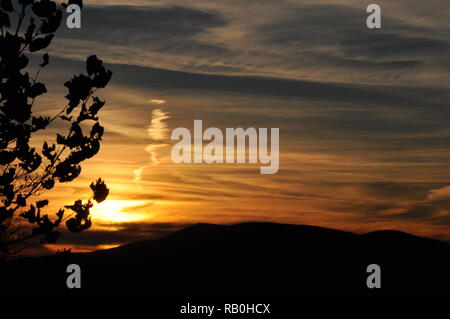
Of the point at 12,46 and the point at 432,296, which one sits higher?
the point at 12,46

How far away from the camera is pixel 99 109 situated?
2234 centimetres

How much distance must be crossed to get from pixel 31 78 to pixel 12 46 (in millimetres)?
1227

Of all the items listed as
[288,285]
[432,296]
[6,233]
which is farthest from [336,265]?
[6,233]

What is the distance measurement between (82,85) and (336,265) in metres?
177

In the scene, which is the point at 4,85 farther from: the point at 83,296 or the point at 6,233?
the point at 83,296

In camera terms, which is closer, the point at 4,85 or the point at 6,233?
the point at 4,85
